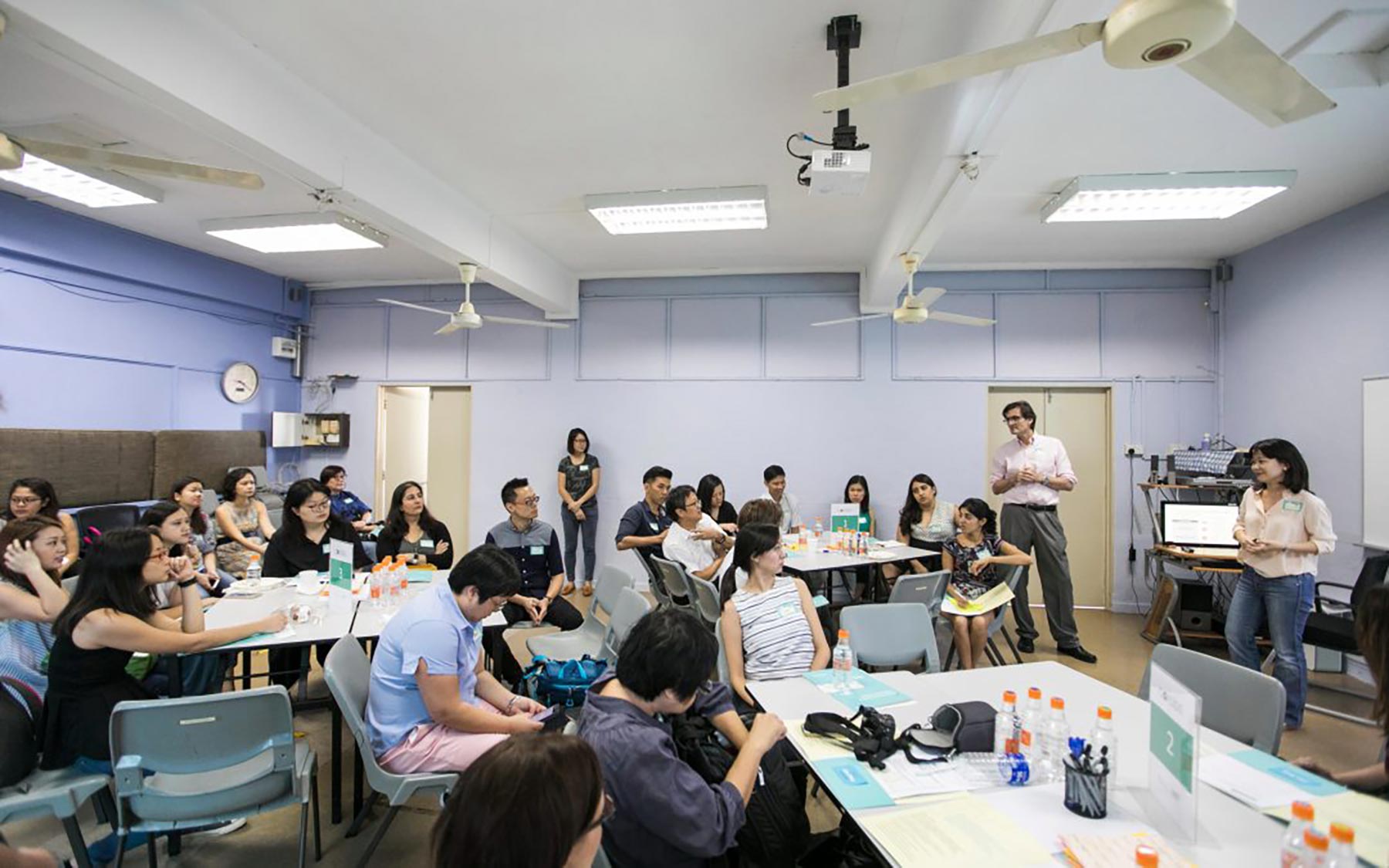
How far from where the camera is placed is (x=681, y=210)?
4.52 m

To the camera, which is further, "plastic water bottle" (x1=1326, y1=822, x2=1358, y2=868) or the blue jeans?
the blue jeans

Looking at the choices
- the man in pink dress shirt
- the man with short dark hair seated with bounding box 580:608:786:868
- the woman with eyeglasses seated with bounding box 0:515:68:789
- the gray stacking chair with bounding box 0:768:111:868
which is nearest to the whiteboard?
the man in pink dress shirt

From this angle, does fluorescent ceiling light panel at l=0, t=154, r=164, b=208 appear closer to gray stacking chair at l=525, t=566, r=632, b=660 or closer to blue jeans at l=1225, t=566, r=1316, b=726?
gray stacking chair at l=525, t=566, r=632, b=660

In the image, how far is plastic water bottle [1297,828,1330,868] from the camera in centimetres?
109

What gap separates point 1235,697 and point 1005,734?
978mm

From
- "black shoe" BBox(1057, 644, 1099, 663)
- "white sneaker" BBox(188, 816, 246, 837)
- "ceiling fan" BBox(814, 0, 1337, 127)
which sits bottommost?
"white sneaker" BBox(188, 816, 246, 837)

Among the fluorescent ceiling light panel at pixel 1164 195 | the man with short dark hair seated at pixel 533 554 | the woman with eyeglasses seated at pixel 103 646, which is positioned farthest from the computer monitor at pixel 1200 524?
the woman with eyeglasses seated at pixel 103 646

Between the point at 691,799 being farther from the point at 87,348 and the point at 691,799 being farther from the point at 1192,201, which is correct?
the point at 87,348

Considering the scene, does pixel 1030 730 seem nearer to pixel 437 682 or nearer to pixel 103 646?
pixel 437 682

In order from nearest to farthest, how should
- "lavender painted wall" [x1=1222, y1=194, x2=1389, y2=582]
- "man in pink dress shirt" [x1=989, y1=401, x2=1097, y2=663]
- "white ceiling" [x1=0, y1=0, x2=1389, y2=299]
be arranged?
"white ceiling" [x1=0, y1=0, x2=1389, y2=299] < "lavender painted wall" [x1=1222, y1=194, x2=1389, y2=582] < "man in pink dress shirt" [x1=989, y1=401, x2=1097, y2=663]

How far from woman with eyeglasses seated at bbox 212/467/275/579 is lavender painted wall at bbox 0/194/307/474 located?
1440 mm

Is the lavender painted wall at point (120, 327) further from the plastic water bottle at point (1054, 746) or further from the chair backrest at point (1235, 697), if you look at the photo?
the chair backrest at point (1235, 697)

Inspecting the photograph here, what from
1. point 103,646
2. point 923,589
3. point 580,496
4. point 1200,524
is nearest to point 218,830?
point 103,646

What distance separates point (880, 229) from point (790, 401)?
6.45ft
